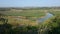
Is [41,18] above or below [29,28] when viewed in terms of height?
above

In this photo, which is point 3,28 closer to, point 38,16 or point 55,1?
point 38,16

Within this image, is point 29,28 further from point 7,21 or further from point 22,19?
point 7,21

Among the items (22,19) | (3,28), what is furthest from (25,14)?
(3,28)

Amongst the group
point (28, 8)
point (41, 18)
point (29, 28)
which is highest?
point (28, 8)

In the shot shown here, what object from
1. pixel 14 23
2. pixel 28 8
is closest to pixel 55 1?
pixel 28 8

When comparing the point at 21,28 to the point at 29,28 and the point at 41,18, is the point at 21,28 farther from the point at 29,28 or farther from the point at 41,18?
the point at 41,18

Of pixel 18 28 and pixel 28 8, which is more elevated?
pixel 28 8

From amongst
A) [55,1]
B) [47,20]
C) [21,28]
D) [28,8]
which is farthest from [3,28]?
[55,1]
